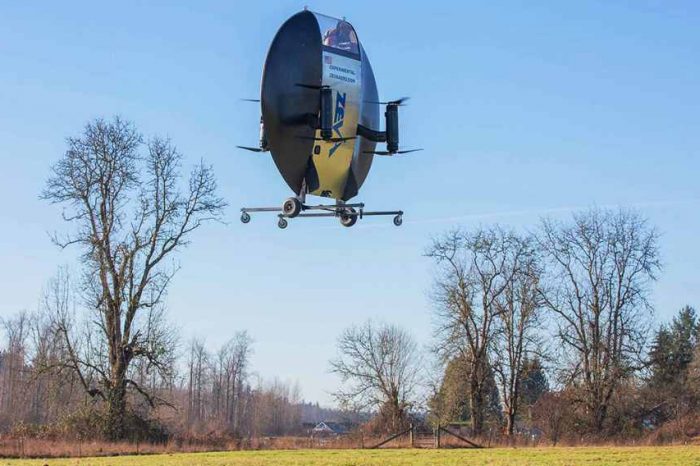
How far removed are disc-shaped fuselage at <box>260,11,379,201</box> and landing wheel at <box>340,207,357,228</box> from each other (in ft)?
1.11

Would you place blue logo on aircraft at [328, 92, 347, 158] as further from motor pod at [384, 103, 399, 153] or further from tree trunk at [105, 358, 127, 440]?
tree trunk at [105, 358, 127, 440]

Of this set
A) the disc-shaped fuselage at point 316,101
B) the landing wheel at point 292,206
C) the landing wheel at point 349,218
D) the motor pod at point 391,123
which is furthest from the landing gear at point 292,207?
the motor pod at point 391,123

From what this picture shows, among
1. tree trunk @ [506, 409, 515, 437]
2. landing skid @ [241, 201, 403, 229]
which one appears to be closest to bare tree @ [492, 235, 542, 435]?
tree trunk @ [506, 409, 515, 437]

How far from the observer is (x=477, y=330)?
50094 millimetres

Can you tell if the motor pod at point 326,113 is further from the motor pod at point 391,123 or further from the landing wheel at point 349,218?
the landing wheel at point 349,218

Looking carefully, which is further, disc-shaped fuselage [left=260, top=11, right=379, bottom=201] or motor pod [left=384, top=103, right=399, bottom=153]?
motor pod [left=384, top=103, right=399, bottom=153]

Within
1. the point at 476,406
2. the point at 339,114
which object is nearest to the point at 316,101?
the point at 339,114

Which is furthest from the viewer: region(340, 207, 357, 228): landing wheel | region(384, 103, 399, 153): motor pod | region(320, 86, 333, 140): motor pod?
region(340, 207, 357, 228): landing wheel

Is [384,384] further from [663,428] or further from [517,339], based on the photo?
[663,428]

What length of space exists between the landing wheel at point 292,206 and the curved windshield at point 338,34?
2218 mm

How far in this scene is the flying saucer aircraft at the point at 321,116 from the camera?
12.5 meters

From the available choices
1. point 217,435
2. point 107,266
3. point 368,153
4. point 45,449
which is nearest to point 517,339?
point 217,435

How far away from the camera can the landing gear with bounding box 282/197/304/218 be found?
1327 centimetres

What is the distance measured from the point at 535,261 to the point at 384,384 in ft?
36.3
